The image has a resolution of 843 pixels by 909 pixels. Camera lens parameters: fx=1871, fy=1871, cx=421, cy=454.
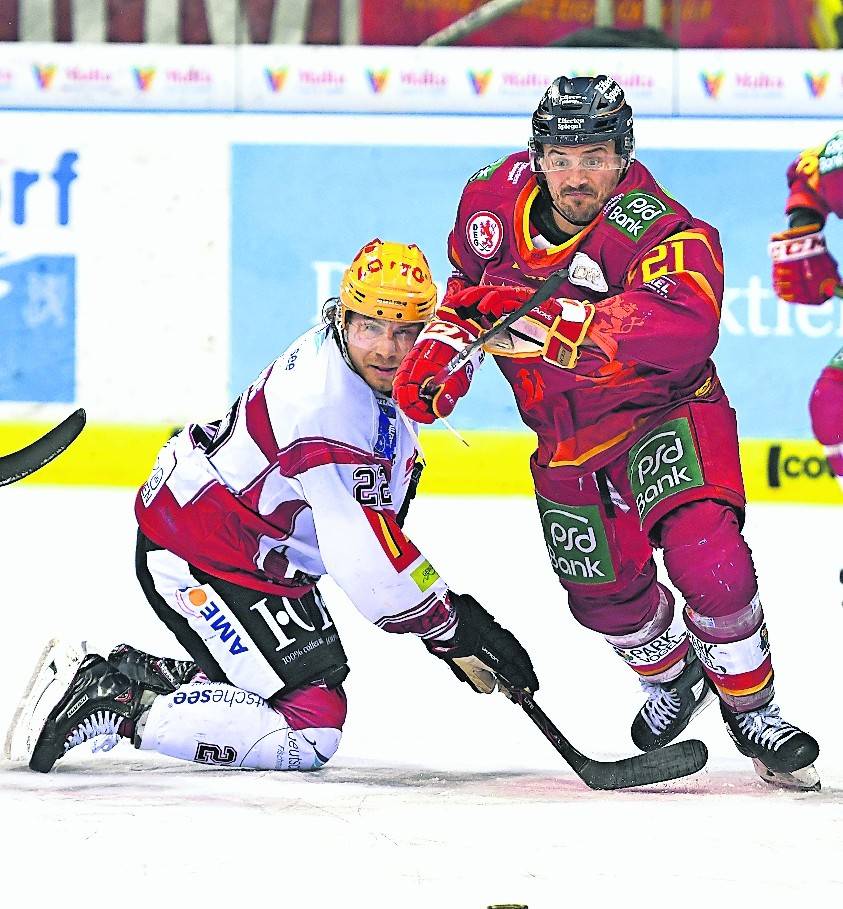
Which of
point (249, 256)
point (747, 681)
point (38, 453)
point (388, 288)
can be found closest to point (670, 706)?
point (747, 681)

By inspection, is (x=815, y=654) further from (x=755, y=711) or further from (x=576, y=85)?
(x=576, y=85)

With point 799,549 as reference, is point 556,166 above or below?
above

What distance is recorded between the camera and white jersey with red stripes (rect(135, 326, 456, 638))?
3.06 metres

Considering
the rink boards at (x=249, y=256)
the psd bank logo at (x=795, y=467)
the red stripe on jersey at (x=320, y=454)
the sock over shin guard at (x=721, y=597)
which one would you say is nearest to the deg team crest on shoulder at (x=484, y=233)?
the red stripe on jersey at (x=320, y=454)

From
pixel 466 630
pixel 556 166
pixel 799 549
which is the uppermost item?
pixel 556 166

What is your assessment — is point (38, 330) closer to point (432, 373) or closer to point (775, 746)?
point (432, 373)

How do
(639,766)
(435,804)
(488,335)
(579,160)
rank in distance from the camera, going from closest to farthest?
(435,804), (488,335), (639,766), (579,160)

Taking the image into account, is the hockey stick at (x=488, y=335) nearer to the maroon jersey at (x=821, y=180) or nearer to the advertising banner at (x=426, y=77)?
the maroon jersey at (x=821, y=180)

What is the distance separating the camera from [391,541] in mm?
3057

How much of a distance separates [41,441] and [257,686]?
1.90ft

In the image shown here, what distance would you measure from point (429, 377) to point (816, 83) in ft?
12.7

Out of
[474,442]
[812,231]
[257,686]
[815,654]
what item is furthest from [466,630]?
[474,442]

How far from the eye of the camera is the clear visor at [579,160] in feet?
10.6

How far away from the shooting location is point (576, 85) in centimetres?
324
